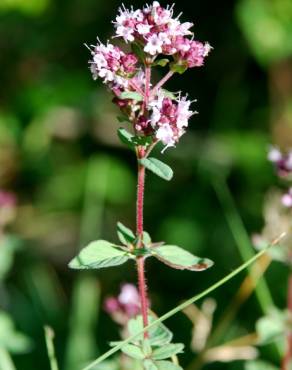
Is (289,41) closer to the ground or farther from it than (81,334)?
farther from it

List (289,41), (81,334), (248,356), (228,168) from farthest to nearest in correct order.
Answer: (228,168) < (289,41) < (81,334) < (248,356)

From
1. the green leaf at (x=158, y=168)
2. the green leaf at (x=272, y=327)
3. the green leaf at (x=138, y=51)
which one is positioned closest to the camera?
the green leaf at (x=158, y=168)

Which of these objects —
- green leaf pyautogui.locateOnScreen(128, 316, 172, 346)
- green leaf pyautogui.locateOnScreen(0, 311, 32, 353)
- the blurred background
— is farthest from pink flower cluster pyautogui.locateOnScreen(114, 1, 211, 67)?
the blurred background

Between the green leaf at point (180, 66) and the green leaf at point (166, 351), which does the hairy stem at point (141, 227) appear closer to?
the green leaf at point (166, 351)

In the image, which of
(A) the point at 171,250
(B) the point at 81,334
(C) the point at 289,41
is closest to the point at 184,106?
(A) the point at 171,250

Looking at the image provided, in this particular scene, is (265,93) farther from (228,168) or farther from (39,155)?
(39,155)

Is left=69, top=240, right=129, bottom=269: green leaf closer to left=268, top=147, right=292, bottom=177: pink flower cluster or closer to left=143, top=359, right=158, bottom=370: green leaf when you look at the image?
left=143, top=359, right=158, bottom=370: green leaf

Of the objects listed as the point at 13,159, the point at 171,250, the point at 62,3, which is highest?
the point at 62,3

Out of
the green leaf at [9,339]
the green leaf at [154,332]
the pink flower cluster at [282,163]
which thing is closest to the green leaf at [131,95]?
the green leaf at [154,332]
